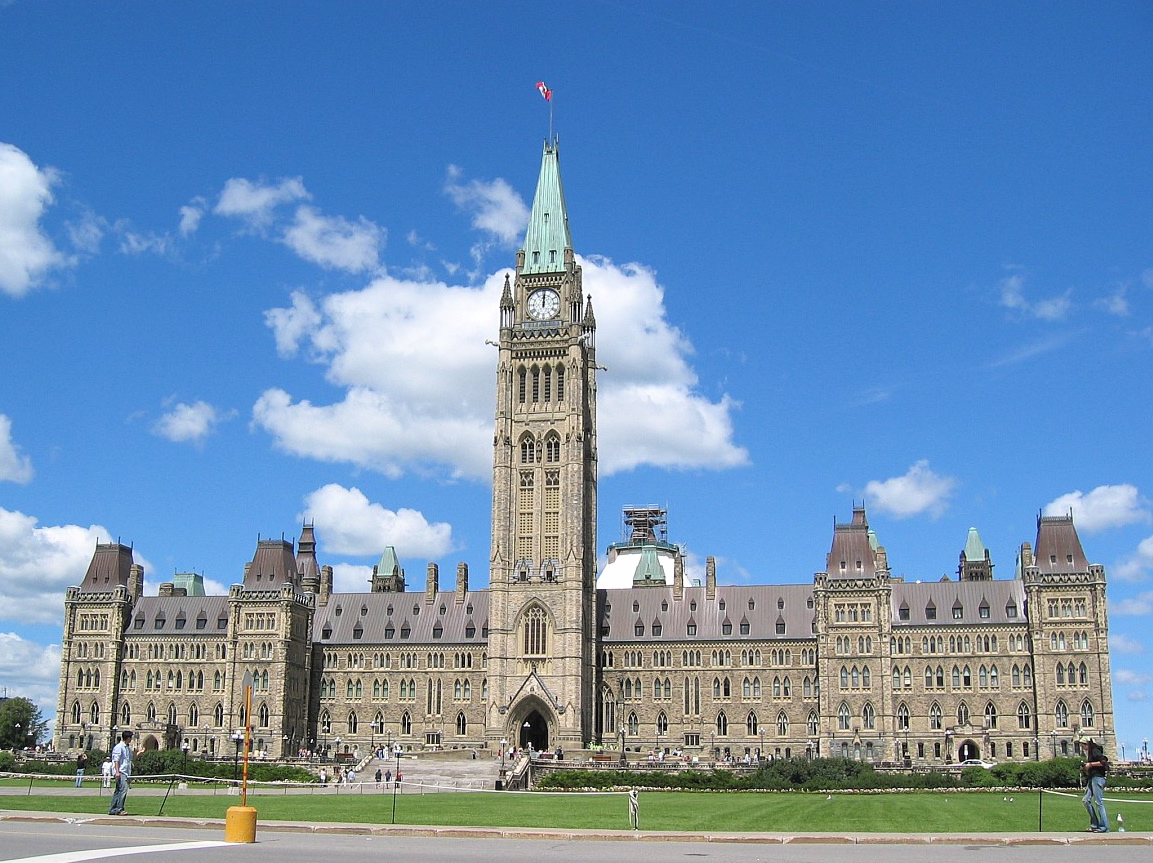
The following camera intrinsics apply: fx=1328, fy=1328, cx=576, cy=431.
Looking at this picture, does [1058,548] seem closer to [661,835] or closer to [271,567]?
[271,567]

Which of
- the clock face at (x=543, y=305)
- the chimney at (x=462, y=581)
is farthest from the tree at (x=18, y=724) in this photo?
the clock face at (x=543, y=305)

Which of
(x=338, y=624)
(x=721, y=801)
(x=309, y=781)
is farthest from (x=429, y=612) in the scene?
(x=721, y=801)

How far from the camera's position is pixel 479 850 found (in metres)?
28.4

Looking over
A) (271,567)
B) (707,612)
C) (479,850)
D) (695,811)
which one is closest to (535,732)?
(707,612)

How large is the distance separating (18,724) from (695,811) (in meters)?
89.5

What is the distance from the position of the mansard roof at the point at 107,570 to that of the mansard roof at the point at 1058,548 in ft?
270

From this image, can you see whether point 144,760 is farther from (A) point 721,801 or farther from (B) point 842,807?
(B) point 842,807

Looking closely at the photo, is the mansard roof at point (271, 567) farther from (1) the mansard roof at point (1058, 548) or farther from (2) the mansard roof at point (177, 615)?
(1) the mansard roof at point (1058, 548)

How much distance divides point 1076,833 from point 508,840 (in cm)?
1404

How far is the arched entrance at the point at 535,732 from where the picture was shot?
371ft

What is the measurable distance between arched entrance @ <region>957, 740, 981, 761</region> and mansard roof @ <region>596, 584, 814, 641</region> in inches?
616

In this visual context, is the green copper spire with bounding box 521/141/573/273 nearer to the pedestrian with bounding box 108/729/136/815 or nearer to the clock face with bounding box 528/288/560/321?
the clock face with bounding box 528/288/560/321

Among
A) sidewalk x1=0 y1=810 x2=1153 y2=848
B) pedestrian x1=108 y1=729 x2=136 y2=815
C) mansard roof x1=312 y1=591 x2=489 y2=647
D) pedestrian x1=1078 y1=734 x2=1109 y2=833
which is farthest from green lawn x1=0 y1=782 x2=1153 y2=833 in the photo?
mansard roof x1=312 y1=591 x2=489 y2=647

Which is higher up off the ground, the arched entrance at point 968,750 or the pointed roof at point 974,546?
the pointed roof at point 974,546
